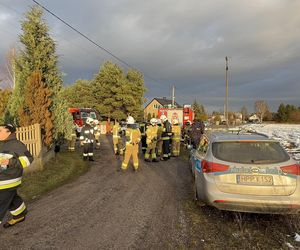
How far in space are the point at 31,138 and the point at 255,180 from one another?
703 centimetres

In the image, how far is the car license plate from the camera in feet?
14.5

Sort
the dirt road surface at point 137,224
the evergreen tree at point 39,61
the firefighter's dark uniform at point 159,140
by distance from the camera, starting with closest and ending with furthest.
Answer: the dirt road surface at point 137,224 < the evergreen tree at point 39,61 < the firefighter's dark uniform at point 159,140

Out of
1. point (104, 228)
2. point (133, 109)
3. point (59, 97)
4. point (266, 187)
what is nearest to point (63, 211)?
point (104, 228)

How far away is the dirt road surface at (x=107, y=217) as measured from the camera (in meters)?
3.96

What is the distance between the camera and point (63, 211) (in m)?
5.27

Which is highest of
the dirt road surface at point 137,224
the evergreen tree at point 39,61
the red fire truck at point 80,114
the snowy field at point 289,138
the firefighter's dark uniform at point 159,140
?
the evergreen tree at point 39,61

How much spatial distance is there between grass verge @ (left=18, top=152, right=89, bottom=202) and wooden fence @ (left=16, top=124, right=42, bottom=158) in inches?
27.8

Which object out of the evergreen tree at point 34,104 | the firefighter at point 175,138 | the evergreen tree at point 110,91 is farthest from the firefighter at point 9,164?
the evergreen tree at point 110,91

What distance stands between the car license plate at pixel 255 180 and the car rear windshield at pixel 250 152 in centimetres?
25

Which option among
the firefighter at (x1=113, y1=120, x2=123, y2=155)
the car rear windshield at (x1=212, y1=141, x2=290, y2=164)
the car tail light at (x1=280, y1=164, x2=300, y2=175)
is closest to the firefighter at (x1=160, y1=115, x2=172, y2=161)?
the firefighter at (x1=113, y1=120, x2=123, y2=155)

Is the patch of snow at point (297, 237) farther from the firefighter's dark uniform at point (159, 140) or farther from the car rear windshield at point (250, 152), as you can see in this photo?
the firefighter's dark uniform at point (159, 140)

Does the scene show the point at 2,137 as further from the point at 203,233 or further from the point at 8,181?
the point at 203,233

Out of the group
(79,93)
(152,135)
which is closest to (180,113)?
(152,135)

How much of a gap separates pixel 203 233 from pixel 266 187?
124 centimetres
